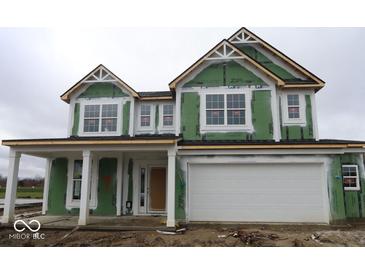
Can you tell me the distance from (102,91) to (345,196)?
39.1 feet

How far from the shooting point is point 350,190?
36.9ft

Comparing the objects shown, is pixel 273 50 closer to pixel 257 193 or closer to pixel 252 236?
pixel 257 193

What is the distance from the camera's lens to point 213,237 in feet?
26.0

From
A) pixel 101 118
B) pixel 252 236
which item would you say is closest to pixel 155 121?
pixel 101 118

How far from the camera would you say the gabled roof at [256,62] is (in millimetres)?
11742

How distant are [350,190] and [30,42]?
1511 centimetres

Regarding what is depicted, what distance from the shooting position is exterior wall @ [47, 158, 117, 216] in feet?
39.3

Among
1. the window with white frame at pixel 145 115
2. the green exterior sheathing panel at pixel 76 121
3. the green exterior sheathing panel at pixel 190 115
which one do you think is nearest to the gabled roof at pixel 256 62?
the green exterior sheathing panel at pixel 190 115

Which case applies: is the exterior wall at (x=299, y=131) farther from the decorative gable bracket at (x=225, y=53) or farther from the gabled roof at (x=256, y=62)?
the decorative gable bracket at (x=225, y=53)

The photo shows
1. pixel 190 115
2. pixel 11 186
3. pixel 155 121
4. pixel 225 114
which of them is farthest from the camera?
pixel 155 121

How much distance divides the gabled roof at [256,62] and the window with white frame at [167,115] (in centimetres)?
145

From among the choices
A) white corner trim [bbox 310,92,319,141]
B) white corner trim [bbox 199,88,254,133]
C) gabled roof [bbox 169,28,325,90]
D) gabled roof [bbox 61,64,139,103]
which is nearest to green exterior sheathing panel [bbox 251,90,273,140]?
white corner trim [bbox 199,88,254,133]

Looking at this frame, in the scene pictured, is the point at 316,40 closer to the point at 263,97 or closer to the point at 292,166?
the point at 263,97

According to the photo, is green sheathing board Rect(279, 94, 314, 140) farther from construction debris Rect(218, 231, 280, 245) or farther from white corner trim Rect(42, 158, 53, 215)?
white corner trim Rect(42, 158, 53, 215)
